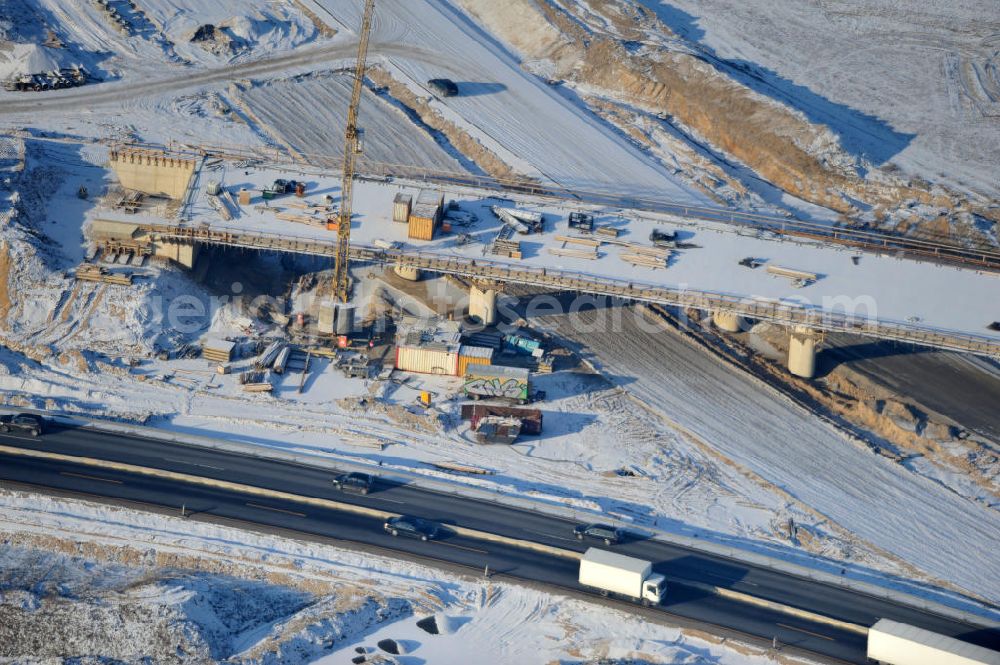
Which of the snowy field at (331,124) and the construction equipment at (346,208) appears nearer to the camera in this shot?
the construction equipment at (346,208)

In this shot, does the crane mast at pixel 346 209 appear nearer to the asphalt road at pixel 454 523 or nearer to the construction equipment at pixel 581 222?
the construction equipment at pixel 581 222

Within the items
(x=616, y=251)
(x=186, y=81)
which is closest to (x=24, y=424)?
(x=616, y=251)

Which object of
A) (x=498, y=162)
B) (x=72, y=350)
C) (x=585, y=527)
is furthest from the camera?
(x=498, y=162)

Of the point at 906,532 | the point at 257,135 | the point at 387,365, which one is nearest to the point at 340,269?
the point at 387,365

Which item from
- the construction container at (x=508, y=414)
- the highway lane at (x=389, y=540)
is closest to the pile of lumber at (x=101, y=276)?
the highway lane at (x=389, y=540)

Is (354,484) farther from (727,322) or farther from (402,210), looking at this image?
(727,322)

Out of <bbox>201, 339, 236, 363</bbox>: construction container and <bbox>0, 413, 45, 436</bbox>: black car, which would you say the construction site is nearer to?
<bbox>201, 339, 236, 363</bbox>: construction container

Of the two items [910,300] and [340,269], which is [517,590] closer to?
[340,269]

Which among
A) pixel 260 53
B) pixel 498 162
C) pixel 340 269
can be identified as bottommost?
pixel 340 269
